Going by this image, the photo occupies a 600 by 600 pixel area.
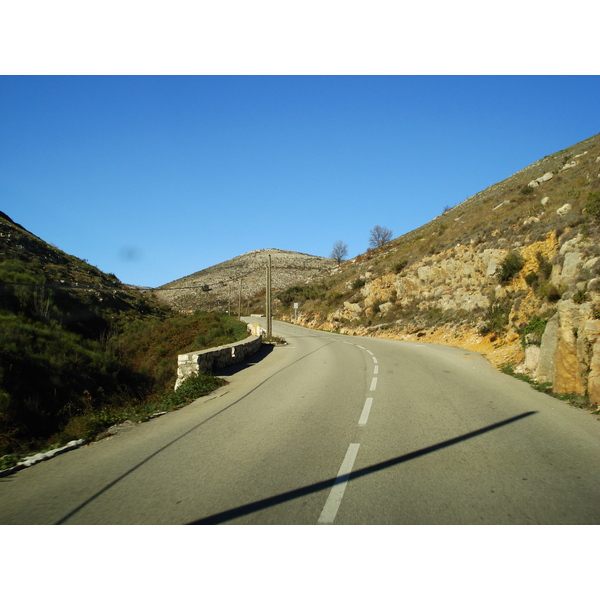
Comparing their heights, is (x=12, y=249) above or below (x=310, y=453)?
above

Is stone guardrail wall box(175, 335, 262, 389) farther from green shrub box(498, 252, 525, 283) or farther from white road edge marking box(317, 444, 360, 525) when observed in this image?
green shrub box(498, 252, 525, 283)

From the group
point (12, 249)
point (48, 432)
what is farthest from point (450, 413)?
point (12, 249)

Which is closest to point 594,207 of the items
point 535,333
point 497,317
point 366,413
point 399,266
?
point 497,317

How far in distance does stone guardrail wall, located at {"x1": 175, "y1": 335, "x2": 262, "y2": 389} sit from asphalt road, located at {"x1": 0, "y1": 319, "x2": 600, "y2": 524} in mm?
3591

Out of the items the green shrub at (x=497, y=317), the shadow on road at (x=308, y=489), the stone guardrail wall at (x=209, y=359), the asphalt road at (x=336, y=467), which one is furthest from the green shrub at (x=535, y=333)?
the stone guardrail wall at (x=209, y=359)

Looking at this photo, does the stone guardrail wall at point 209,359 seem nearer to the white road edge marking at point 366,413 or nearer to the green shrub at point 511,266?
the white road edge marking at point 366,413

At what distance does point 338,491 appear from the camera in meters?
4.25

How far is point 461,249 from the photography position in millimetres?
33344

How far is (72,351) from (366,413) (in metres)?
15.6

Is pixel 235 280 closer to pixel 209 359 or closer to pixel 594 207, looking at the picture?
pixel 594 207

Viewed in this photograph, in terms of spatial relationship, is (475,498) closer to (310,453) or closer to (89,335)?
(310,453)
